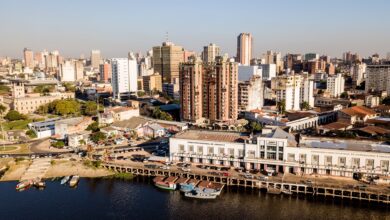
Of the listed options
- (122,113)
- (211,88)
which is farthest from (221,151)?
(122,113)

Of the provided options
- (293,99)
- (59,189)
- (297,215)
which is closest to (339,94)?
(293,99)

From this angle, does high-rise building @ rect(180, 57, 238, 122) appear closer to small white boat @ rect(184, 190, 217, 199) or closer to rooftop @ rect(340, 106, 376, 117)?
rooftop @ rect(340, 106, 376, 117)

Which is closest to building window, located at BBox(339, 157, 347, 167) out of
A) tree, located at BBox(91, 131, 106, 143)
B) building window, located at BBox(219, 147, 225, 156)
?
building window, located at BBox(219, 147, 225, 156)

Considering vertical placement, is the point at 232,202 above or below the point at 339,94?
below

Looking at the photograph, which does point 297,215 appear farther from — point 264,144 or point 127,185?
point 127,185

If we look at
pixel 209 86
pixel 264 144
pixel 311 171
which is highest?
pixel 209 86

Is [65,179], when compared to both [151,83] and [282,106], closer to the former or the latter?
[282,106]
